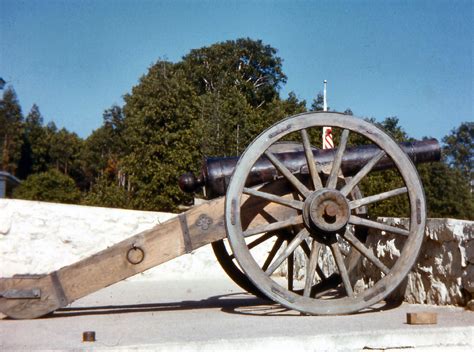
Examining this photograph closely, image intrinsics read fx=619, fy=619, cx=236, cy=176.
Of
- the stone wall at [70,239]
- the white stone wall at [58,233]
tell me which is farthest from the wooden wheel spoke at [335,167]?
the white stone wall at [58,233]

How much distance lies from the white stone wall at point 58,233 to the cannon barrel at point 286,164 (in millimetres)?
4452

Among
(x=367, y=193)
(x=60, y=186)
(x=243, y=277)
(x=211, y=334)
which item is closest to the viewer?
(x=211, y=334)

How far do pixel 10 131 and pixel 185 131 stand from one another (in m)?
30.8

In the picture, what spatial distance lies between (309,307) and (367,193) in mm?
16036

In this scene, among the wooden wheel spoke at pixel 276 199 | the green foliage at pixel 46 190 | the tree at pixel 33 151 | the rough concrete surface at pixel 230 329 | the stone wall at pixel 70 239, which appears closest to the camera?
the rough concrete surface at pixel 230 329

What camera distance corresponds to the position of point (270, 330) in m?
4.32

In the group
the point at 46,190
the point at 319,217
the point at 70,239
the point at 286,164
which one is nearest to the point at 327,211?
the point at 319,217

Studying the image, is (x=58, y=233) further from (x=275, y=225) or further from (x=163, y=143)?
(x=163, y=143)

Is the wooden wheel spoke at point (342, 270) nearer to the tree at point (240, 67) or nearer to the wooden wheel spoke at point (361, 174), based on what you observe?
the wooden wheel spoke at point (361, 174)

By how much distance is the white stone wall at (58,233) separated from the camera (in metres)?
9.38

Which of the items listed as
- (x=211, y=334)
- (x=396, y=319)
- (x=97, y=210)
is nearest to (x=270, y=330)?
(x=211, y=334)

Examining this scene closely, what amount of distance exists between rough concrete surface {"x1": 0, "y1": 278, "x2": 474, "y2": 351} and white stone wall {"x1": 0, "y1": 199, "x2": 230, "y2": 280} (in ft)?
11.1

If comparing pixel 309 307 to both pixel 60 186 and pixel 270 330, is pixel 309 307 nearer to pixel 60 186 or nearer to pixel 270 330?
pixel 270 330

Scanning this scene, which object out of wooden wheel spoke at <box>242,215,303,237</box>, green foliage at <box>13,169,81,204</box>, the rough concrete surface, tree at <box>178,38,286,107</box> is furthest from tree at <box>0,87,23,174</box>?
wooden wheel spoke at <box>242,215,303,237</box>
